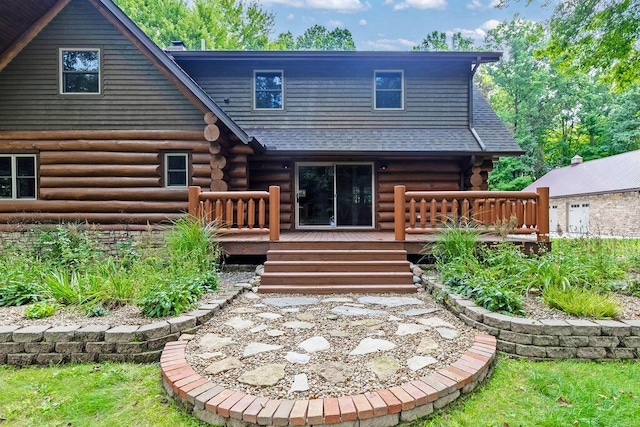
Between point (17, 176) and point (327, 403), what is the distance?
933 cm

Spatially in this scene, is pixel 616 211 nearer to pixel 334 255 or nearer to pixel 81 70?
pixel 334 255

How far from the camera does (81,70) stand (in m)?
7.94

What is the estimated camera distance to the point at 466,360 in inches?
114

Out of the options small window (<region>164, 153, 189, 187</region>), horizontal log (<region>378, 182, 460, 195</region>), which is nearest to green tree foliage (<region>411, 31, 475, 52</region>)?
horizontal log (<region>378, 182, 460, 195</region>)

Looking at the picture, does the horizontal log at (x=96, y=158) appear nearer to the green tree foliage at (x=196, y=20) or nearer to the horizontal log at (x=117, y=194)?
the horizontal log at (x=117, y=194)

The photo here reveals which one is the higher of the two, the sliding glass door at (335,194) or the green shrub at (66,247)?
the sliding glass door at (335,194)

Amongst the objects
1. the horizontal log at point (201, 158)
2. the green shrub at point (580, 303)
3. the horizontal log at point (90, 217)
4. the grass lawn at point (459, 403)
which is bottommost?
the grass lawn at point (459, 403)

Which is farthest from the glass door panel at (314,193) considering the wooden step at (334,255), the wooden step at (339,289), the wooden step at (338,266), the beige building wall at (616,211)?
the beige building wall at (616,211)

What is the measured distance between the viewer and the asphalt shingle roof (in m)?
17.3

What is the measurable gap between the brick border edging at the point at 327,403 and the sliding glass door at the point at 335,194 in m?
6.94

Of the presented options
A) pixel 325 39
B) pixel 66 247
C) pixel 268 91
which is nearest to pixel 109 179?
pixel 66 247

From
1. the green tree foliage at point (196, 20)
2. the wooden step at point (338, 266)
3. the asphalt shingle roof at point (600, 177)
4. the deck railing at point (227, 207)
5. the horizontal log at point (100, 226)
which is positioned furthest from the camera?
the green tree foliage at point (196, 20)

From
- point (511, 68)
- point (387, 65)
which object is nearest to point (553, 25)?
point (387, 65)

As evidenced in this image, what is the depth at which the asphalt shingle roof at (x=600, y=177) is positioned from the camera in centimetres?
1733
